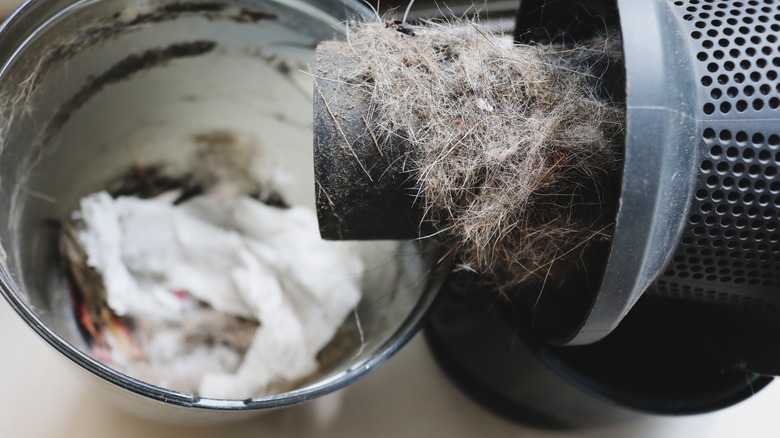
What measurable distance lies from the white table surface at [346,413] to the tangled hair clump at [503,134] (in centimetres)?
30

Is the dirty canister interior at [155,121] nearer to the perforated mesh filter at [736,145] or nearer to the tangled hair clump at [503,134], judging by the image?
the tangled hair clump at [503,134]

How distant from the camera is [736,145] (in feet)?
1.88

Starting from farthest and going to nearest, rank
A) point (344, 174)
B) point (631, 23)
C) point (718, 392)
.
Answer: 1. point (718, 392)
2. point (344, 174)
3. point (631, 23)

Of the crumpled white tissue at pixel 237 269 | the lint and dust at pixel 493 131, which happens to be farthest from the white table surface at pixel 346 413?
the lint and dust at pixel 493 131

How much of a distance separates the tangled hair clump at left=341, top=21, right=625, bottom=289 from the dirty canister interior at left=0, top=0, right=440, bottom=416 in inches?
→ 3.9

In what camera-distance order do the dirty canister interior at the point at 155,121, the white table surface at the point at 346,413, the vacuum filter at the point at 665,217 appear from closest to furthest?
the vacuum filter at the point at 665,217, the dirty canister interior at the point at 155,121, the white table surface at the point at 346,413

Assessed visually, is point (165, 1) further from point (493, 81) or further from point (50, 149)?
point (493, 81)

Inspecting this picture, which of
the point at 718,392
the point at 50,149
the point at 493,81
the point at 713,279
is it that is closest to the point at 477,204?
the point at 493,81

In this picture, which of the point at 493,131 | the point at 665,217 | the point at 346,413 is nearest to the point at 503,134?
the point at 493,131

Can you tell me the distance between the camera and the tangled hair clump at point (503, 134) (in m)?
0.59

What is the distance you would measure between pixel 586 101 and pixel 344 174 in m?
0.22

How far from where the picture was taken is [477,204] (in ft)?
1.96

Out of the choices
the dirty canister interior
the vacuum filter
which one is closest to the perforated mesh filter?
the vacuum filter

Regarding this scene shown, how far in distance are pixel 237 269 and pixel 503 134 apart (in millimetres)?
433
